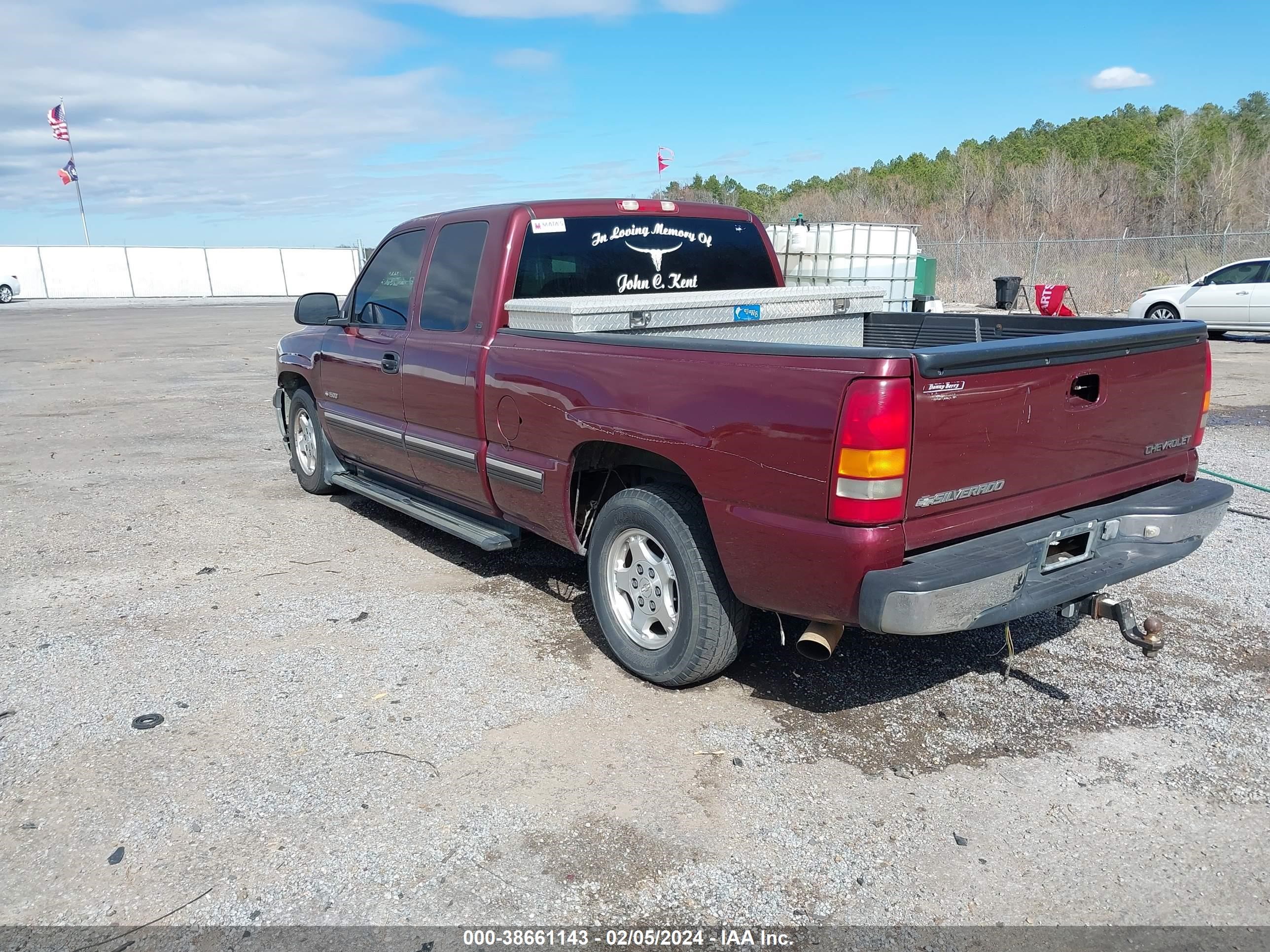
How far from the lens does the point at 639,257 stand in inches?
199

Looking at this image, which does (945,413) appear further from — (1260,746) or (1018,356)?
(1260,746)

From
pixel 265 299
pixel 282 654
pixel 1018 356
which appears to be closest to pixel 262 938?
pixel 282 654

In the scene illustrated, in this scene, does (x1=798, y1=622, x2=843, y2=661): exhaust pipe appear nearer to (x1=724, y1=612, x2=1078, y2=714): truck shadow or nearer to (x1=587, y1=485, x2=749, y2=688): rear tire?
(x1=587, y1=485, x2=749, y2=688): rear tire

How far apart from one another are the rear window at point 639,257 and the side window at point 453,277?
307 mm

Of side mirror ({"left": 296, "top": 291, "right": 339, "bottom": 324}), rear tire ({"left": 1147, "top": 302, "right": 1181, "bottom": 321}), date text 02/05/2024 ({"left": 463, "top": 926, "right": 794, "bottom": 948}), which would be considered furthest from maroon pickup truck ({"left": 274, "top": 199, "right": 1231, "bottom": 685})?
rear tire ({"left": 1147, "top": 302, "right": 1181, "bottom": 321})

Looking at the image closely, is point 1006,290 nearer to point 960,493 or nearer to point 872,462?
point 960,493

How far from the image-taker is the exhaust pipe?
3316 millimetres

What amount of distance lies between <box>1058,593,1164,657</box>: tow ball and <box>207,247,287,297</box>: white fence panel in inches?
1971

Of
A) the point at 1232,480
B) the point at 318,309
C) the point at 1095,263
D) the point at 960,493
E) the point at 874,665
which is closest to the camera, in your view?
the point at 960,493

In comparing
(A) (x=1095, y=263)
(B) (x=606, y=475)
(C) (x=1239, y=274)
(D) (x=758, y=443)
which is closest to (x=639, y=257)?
(B) (x=606, y=475)

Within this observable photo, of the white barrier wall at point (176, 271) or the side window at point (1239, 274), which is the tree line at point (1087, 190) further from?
the white barrier wall at point (176, 271)

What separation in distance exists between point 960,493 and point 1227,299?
17.1m

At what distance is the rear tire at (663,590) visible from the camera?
3.58 metres

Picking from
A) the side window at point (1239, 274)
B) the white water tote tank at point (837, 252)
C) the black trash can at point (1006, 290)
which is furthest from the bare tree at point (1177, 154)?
the white water tote tank at point (837, 252)
